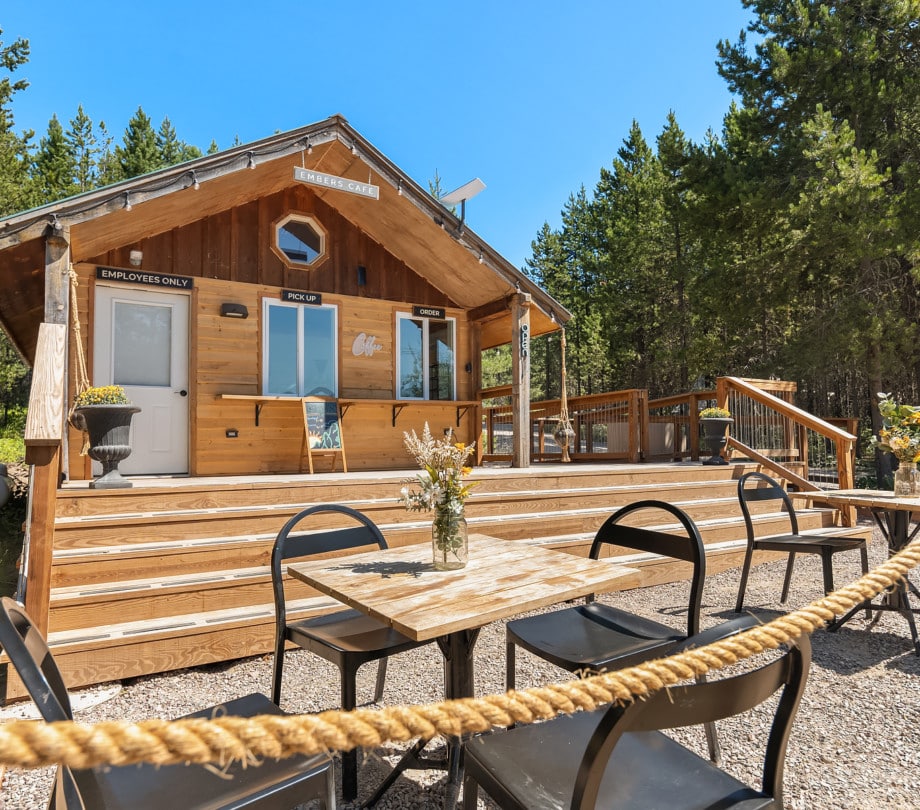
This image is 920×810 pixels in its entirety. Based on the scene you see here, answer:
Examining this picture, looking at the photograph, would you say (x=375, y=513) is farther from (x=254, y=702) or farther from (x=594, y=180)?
(x=594, y=180)

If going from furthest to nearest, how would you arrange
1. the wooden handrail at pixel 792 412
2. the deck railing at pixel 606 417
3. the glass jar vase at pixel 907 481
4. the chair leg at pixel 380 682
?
the deck railing at pixel 606 417 < the wooden handrail at pixel 792 412 < the glass jar vase at pixel 907 481 < the chair leg at pixel 380 682

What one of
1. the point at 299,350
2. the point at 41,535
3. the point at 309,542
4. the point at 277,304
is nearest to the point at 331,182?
the point at 277,304

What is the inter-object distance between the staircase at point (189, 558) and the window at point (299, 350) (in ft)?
9.57

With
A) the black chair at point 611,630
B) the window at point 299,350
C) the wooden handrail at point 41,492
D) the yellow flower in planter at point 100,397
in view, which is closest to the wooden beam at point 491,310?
the window at point 299,350

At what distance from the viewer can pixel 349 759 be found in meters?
2.32

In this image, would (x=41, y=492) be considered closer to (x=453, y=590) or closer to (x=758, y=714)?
(x=453, y=590)

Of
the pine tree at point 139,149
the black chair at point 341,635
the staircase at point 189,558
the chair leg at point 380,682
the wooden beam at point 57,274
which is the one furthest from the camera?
the pine tree at point 139,149

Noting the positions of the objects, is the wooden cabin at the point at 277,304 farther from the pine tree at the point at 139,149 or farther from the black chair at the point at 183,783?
the pine tree at the point at 139,149

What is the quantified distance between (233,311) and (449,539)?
19.0 feet

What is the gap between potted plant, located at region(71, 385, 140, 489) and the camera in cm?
428

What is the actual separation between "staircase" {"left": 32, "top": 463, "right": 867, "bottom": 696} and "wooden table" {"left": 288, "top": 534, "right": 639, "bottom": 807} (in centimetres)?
→ 161

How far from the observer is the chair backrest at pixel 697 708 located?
1.05 meters

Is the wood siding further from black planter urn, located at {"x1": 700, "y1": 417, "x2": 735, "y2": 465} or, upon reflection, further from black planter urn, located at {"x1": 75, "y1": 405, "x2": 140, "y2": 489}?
black planter urn, located at {"x1": 700, "y1": 417, "x2": 735, "y2": 465}

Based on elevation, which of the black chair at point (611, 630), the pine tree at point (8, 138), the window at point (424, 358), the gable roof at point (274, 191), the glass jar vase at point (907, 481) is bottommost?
the black chair at point (611, 630)
